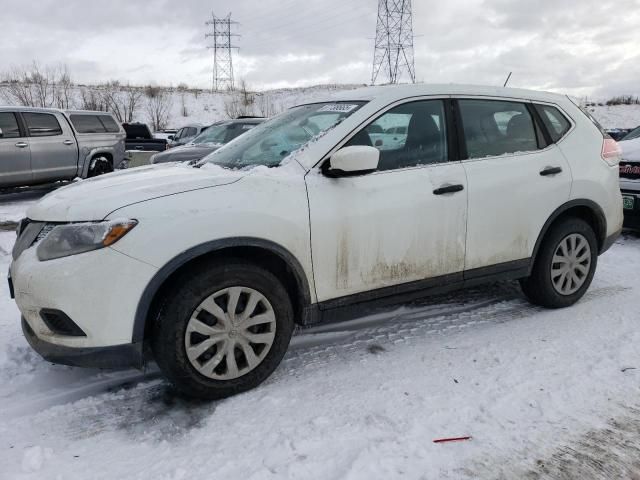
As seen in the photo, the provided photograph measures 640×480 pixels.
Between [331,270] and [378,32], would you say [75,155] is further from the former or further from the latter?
[378,32]

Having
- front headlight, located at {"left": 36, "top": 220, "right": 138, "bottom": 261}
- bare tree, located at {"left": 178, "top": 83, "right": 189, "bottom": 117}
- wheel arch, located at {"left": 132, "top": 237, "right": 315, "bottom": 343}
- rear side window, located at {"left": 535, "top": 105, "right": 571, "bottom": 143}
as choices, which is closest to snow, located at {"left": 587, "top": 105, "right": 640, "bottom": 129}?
bare tree, located at {"left": 178, "top": 83, "right": 189, "bottom": 117}

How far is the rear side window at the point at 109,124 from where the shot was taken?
38.3 ft

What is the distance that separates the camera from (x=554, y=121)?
4.09 m

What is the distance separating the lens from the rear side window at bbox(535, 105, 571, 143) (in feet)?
13.2

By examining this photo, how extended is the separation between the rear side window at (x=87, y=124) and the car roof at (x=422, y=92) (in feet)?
29.1

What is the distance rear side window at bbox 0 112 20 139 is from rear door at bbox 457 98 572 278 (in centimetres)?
890

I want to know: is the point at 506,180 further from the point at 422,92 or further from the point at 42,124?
the point at 42,124

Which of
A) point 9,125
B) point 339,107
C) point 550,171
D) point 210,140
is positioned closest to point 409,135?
point 339,107

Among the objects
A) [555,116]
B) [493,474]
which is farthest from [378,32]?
[493,474]

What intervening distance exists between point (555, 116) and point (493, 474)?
2.94 meters

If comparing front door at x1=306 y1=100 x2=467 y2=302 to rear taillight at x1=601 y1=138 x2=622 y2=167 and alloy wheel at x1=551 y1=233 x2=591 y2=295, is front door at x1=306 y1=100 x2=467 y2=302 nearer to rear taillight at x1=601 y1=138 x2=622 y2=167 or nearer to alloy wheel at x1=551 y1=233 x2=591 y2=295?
alloy wheel at x1=551 y1=233 x2=591 y2=295

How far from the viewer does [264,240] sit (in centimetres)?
279

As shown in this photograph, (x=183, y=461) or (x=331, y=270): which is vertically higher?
(x=331, y=270)

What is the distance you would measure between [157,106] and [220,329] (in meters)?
45.2
